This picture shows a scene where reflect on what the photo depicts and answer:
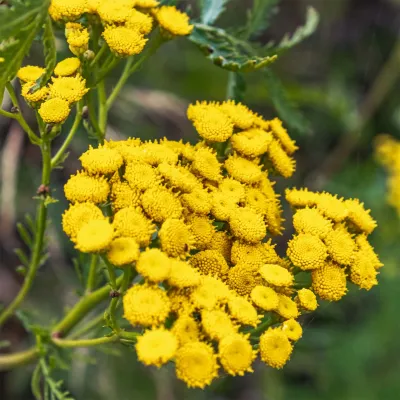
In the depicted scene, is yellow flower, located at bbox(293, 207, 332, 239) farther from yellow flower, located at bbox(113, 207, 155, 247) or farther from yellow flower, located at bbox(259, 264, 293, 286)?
yellow flower, located at bbox(113, 207, 155, 247)

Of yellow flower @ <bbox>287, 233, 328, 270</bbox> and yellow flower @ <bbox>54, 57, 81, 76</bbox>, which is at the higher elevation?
yellow flower @ <bbox>54, 57, 81, 76</bbox>

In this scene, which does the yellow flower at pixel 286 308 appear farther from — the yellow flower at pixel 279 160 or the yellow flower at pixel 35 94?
the yellow flower at pixel 35 94

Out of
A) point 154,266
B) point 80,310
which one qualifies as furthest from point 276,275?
point 80,310

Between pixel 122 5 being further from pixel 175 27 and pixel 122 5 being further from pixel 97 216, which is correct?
pixel 97 216

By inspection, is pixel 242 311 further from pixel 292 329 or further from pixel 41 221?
pixel 41 221

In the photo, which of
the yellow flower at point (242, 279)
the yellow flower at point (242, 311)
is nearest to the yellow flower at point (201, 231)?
the yellow flower at point (242, 279)

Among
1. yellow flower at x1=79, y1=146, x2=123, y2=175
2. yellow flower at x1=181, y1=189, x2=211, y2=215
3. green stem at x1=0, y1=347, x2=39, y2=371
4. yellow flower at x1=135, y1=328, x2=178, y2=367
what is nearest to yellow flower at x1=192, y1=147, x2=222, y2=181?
yellow flower at x1=181, y1=189, x2=211, y2=215
